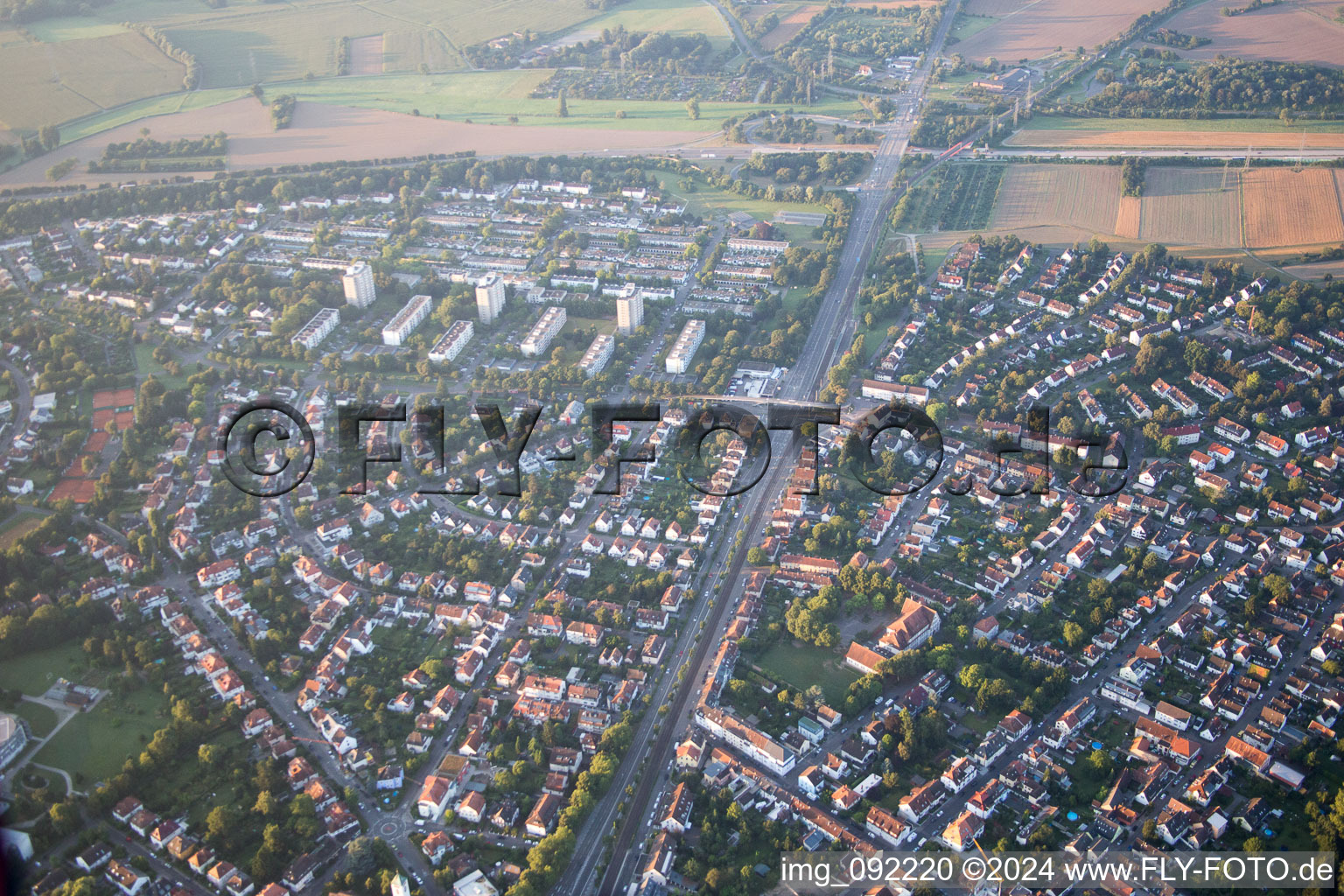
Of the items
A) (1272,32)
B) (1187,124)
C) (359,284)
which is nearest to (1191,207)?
(1187,124)

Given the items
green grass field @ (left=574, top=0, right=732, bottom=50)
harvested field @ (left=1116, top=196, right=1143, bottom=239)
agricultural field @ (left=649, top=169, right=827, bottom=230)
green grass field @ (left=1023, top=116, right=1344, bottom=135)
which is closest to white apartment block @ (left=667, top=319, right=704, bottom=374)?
agricultural field @ (left=649, top=169, right=827, bottom=230)

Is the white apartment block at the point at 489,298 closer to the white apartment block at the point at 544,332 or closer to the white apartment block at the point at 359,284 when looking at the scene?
the white apartment block at the point at 544,332

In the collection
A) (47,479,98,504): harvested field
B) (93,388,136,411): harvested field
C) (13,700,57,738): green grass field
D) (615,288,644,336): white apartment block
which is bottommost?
(13,700,57,738): green grass field

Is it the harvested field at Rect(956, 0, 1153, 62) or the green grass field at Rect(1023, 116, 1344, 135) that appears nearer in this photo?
the green grass field at Rect(1023, 116, 1344, 135)

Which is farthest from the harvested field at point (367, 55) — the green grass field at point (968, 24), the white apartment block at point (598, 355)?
the white apartment block at point (598, 355)

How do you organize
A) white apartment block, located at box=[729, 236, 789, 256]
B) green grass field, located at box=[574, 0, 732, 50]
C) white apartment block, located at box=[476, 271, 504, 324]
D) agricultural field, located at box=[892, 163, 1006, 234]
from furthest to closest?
green grass field, located at box=[574, 0, 732, 50] < agricultural field, located at box=[892, 163, 1006, 234] < white apartment block, located at box=[729, 236, 789, 256] < white apartment block, located at box=[476, 271, 504, 324]

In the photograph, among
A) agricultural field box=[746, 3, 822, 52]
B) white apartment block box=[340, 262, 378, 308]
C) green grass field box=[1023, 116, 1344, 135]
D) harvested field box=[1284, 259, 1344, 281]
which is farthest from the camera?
agricultural field box=[746, 3, 822, 52]

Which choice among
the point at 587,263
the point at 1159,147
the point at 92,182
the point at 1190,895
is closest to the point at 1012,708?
the point at 1190,895

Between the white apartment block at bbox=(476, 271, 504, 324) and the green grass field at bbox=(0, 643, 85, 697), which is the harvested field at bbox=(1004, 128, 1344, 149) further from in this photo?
the green grass field at bbox=(0, 643, 85, 697)
